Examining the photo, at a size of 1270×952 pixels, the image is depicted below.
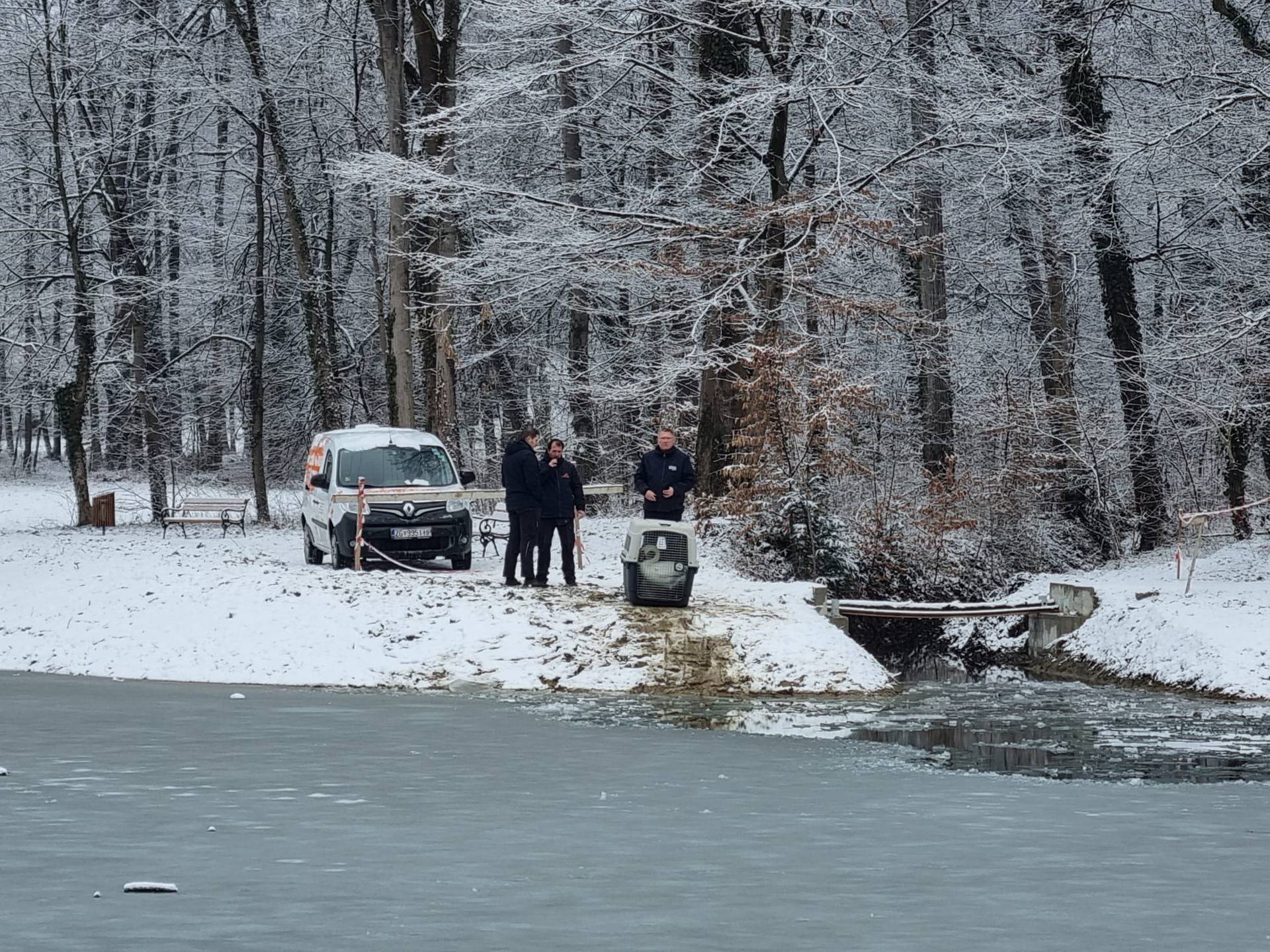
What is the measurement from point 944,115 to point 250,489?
26511 mm

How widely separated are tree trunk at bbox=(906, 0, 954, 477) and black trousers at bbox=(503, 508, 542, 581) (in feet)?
30.7

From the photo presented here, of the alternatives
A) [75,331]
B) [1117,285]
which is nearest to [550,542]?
[1117,285]

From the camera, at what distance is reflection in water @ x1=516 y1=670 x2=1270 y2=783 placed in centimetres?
1182

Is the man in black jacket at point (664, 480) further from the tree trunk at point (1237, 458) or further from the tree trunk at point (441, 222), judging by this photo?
the tree trunk at point (441, 222)

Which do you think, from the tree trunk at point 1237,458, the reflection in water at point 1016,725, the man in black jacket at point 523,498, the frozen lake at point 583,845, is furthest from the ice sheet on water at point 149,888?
the tree trunk at point 1237,458

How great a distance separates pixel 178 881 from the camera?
22.9 feet

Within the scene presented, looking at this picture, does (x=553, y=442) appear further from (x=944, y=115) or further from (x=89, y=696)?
(x=944, y=115)

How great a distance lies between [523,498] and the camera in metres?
18.9

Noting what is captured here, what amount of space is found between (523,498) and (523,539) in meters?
0.61

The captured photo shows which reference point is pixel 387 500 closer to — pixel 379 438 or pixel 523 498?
pixel 379 438

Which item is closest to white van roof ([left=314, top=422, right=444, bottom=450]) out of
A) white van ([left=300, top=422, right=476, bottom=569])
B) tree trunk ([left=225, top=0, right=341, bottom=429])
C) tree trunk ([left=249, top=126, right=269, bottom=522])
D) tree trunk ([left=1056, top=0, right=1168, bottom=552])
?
white van ([left=300, top=422, right=476, bottom=569])

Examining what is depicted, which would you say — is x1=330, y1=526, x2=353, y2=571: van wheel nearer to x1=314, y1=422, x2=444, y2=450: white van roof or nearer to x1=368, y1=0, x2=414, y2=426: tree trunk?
x1=314, y1=422, x2=444, y2=450: white van roof

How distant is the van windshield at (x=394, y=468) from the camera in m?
22.6

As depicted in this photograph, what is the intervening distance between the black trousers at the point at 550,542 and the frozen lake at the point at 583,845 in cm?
633
